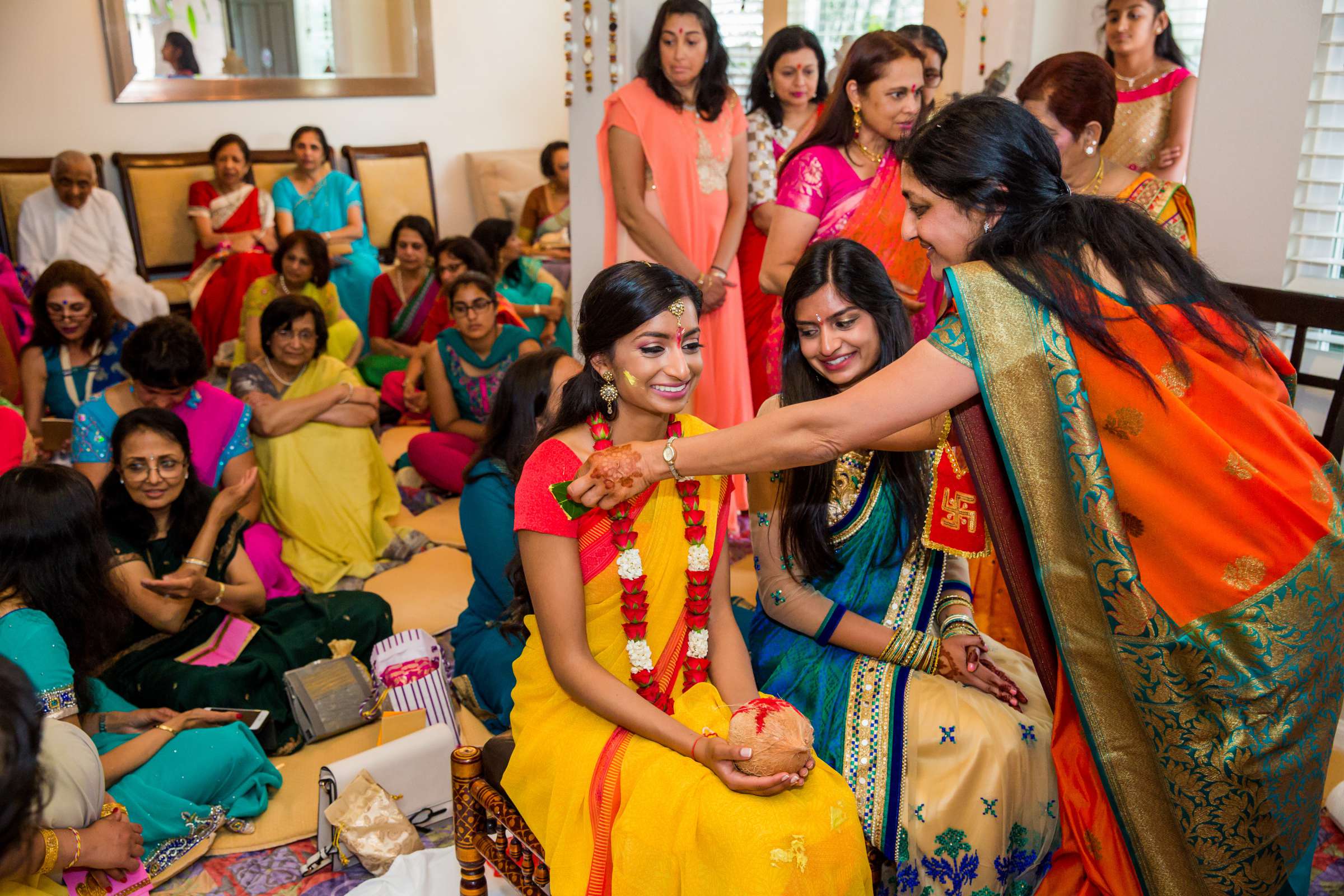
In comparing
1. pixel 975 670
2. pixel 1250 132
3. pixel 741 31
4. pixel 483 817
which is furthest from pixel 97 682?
pixel 741 31

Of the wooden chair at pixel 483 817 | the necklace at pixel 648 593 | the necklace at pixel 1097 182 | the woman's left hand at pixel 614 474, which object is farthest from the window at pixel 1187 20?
the wooden chair at pixel 483 817

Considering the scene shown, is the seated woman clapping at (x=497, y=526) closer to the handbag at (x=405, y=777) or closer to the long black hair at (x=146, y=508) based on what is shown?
the handbag at (x=405, y=777)

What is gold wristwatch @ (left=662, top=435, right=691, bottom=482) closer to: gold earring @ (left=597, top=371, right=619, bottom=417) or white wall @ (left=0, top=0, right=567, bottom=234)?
gold earring @ (left=597, top=371, right=619, bottom=417)

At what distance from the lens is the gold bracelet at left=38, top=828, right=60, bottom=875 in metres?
1.86

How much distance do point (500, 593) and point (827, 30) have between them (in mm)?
3900

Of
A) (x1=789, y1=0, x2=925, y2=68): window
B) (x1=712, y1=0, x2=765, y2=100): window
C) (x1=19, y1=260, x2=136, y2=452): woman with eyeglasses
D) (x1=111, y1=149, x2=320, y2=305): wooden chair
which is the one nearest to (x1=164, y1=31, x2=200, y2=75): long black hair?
(x1=111, y1=149, x2=320, y2=305): wooden chair

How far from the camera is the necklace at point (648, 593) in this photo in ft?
6.36

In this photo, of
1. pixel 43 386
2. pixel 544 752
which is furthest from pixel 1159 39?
pixel 43 386

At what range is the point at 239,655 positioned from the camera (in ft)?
9.89

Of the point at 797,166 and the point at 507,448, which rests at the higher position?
the point at 797,166

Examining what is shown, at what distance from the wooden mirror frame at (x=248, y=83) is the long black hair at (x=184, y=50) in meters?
0.08

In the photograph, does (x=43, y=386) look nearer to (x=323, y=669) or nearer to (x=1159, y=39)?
(x=323, y=669)

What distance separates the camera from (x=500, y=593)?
2912 millimetres

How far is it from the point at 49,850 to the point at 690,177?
288 cm
